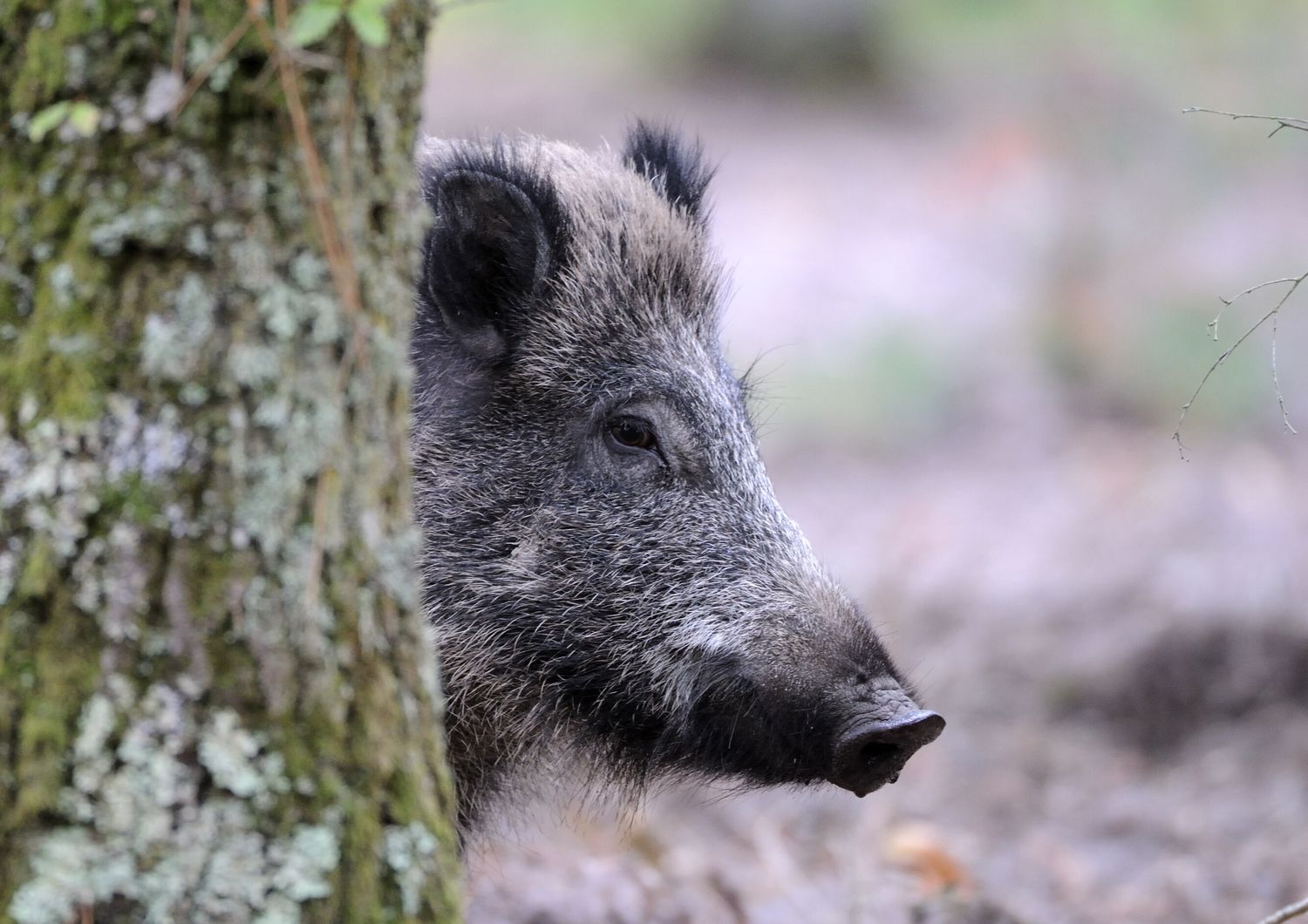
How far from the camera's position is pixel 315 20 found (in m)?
1.88

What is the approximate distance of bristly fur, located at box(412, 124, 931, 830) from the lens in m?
3.96

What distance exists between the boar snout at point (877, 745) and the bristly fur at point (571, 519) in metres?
0.29

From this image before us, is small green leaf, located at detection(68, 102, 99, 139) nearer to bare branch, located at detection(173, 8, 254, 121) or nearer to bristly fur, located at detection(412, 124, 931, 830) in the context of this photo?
bare branch, located at detection(173, 8, 254, 121)

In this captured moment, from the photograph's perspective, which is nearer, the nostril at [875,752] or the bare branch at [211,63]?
the bare branch at [211,63]

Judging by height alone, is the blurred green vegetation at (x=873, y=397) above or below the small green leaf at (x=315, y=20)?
above

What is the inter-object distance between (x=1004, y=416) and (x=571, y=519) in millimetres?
9003

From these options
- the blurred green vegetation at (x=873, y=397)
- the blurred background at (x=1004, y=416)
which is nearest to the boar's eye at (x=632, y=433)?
the blurred background at (x=1004, y=416)

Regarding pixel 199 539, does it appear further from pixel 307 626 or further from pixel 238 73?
pixel 238 73

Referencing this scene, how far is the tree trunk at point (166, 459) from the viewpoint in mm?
1979

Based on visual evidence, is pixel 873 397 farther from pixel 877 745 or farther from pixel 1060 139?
pixel 877 745

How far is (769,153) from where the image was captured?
19438 millimetres

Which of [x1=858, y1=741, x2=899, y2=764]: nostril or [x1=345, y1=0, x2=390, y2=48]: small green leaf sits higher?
[x1=345, y1=0, x2=390, y2=48]: small green leaf

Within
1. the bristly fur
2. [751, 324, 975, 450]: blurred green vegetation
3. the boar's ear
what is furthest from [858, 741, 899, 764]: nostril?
[751, 324, 975, 450]: blurred green vegetation

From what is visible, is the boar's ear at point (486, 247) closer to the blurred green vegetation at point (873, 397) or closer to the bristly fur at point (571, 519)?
the bristly fur at point (571, 519)
